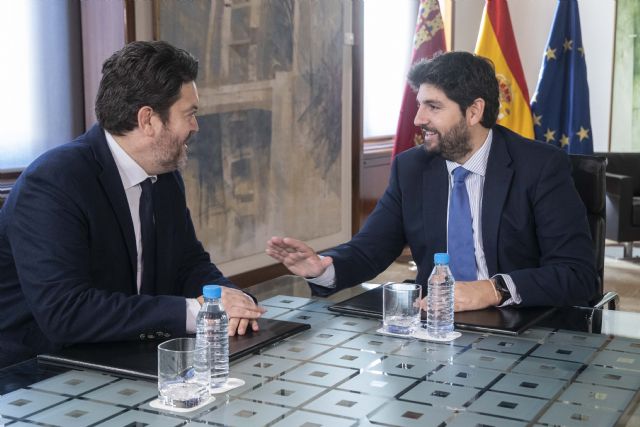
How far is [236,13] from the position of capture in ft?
16.5

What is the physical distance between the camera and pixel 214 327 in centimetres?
180

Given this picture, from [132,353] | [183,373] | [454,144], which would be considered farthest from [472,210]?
[183,373]

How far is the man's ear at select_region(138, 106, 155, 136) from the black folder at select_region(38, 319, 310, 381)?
61cm

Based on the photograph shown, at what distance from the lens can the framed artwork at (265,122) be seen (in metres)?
4.82

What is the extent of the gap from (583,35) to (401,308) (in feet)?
21.8

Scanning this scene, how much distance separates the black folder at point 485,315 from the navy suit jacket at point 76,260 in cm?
44

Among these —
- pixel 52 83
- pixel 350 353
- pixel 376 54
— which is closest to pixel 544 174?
pixel 350 353

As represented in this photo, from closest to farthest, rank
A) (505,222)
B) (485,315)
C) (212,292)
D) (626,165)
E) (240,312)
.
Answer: (212,292), (240,312), (485,315), (505,222), (626,165)

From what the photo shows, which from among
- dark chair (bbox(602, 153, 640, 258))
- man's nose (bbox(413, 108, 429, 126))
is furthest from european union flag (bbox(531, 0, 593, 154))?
man's nose (bbox(413, 108, 429, 126))

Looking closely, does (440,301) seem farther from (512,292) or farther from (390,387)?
(390,387)

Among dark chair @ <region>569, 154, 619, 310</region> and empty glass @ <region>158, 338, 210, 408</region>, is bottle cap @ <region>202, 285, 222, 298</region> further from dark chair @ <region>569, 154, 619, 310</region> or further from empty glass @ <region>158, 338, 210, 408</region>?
dark chair @ <region>569, 154, 619, 310</region>

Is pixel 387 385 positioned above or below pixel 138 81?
below

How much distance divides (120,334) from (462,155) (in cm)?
129

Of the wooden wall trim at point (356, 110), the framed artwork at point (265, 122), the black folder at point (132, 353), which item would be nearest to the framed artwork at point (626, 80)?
the wooden wall trim at point (356, 110)
